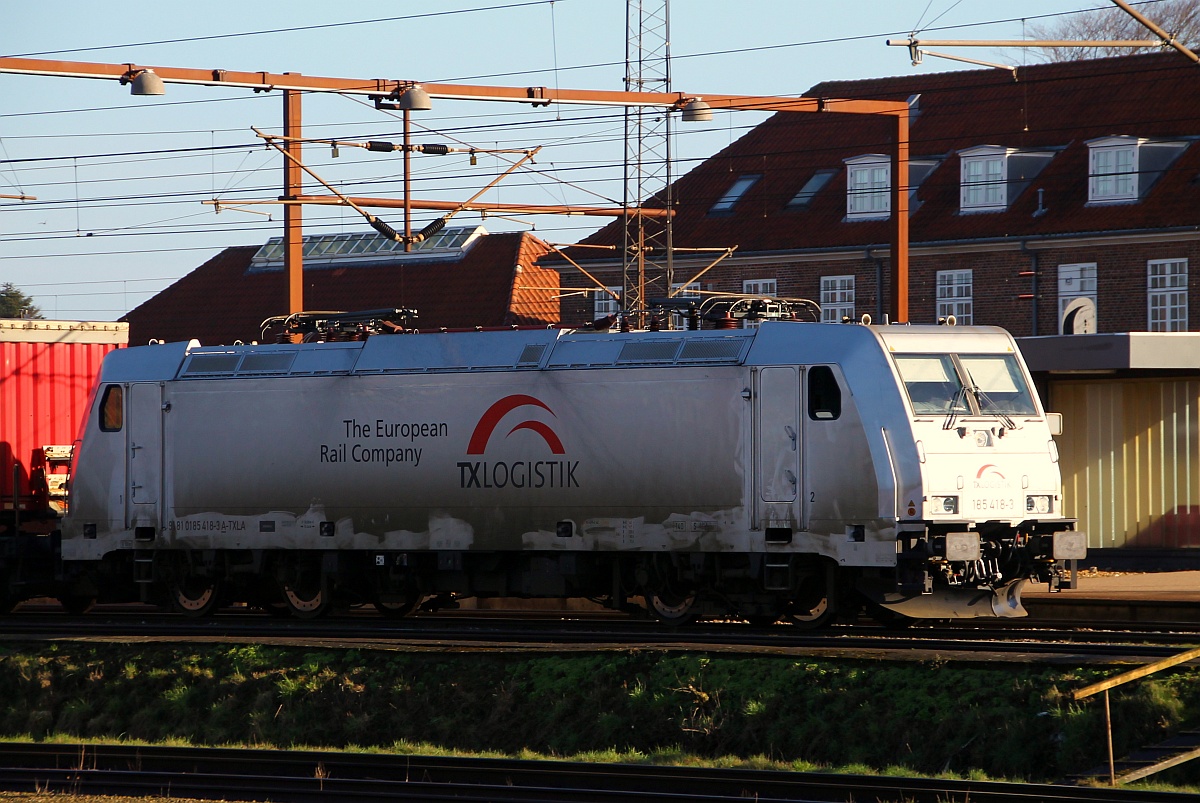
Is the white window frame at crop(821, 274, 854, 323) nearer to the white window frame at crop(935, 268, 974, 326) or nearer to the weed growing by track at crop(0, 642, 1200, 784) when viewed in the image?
the white window frame at crop(935, 268, 974, 326)

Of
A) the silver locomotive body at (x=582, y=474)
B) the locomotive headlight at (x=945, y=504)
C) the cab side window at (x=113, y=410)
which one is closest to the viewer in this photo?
the locomotive headlight at (x=945, y=504)

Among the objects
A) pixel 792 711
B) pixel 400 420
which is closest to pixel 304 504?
pixel 400 420

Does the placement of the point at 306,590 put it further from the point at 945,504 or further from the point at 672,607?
the point at 945,504

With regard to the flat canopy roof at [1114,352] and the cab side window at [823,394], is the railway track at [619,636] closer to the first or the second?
the cab side window at [823,394]

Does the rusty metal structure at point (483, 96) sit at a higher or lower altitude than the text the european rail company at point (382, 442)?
higher

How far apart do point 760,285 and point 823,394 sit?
3240cm

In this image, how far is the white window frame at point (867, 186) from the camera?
159ft

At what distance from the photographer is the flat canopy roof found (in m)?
26.5

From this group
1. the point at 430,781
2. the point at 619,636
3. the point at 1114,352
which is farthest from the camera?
the point at 1114,352

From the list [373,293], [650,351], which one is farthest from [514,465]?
[373,293]

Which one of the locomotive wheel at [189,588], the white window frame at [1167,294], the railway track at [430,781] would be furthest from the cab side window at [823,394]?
the white window frame at [1167,294]

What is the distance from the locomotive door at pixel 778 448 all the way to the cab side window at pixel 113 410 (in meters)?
8.92

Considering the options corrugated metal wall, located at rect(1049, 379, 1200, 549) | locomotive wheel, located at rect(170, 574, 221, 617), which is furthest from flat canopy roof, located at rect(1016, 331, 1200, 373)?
locomotive wheel, located at rect(170, 574, 221, 617)

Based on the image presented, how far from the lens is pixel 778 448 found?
61.3 feet
